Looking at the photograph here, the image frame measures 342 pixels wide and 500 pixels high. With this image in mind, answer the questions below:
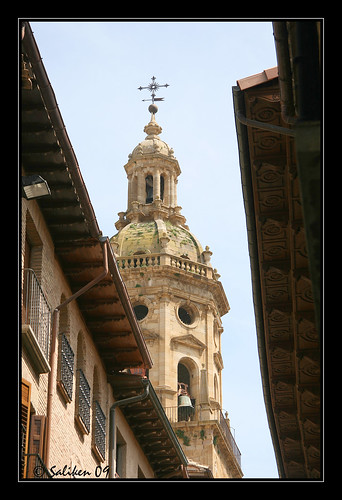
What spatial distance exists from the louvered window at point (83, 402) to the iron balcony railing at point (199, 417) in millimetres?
32074

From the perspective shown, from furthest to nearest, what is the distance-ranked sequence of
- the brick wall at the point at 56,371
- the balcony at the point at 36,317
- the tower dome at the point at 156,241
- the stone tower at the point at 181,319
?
1. the tower dome at the point at 156,241
2. the stone tower at the point at 181,319
3. the brick wall at the point at 56,371
4. the balcony at the point at 36,317

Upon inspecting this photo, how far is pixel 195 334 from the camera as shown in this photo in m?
56.8

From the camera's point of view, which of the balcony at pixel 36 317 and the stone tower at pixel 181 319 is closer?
the balcony at pixel 36 317

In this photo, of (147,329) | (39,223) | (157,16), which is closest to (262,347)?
(39,223)

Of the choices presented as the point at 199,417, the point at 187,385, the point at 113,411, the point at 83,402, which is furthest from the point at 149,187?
the point at 83,402

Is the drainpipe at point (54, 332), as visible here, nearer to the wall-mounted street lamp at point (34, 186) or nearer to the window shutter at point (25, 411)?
the window shutter at point (25, 411)

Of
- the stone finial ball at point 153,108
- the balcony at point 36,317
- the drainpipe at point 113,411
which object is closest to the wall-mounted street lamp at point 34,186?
the balcony at point 36,317

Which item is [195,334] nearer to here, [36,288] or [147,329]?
[147,329]

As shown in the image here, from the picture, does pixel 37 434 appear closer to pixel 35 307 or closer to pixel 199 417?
pixel 35 307

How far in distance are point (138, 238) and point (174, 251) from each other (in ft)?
6.36

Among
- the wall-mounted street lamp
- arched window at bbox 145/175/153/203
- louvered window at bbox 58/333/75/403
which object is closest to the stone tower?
arched window at bbox 145/175/153/203

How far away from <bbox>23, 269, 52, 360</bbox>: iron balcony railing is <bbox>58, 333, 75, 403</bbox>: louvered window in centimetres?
124

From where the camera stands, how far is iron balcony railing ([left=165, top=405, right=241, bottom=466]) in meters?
52.9

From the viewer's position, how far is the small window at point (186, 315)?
187ft
